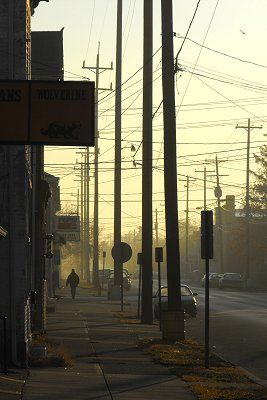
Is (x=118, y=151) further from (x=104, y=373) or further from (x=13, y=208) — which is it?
(x=104, y=373)

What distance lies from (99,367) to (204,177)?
103865 millimetres

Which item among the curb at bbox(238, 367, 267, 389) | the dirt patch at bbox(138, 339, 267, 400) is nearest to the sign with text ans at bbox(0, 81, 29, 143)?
the dirt patch at bbox(138, 339, 267, 400)

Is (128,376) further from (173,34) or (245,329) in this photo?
(245,329)

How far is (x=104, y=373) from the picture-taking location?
1945 cm

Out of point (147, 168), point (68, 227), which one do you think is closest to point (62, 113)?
point (147, 168)

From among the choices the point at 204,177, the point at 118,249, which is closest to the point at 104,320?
the point at 118,249

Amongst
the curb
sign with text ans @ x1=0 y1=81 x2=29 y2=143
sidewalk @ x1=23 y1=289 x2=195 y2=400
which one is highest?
sign with text ans @ x1=0 y1=81 x2=29 y2=143

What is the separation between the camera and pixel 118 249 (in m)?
43.2

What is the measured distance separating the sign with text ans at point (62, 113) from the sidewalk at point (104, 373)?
4.18 meters

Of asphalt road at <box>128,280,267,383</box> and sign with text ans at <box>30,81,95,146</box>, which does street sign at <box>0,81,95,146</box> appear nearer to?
sign with text ans at <box>30,81,95,146</box>

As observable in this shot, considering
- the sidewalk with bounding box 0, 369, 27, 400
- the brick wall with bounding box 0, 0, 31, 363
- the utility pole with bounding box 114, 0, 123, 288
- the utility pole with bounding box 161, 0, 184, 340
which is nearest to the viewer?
the sidewalk with bounding box 0, 369, 27, 400

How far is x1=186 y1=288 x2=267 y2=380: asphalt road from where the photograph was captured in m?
23.7

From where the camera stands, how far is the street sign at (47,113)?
12.8m

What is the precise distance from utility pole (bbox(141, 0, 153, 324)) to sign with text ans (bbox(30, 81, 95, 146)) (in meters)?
20.5
